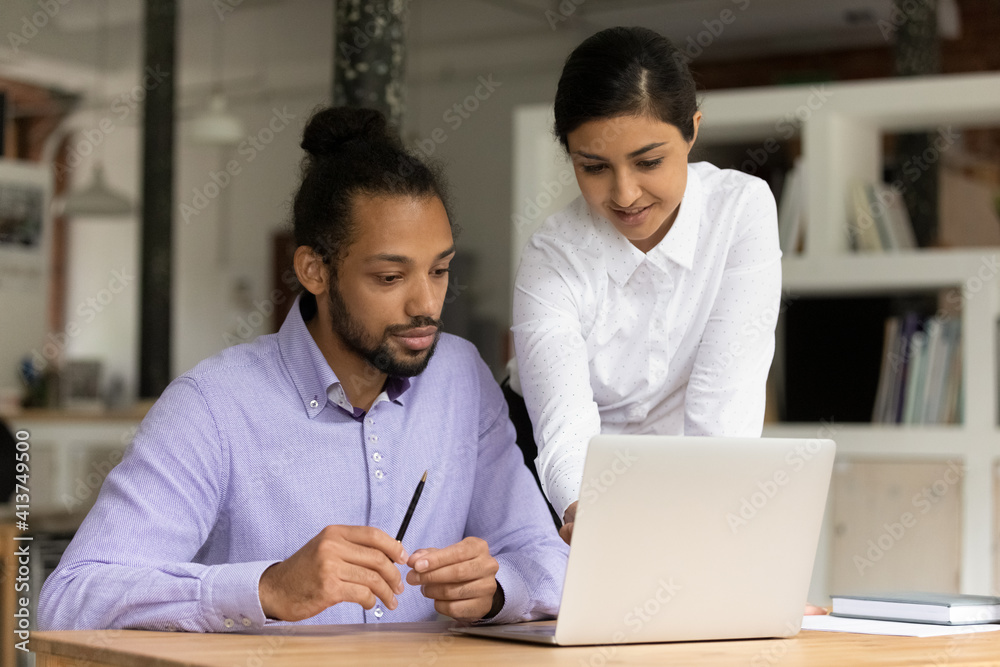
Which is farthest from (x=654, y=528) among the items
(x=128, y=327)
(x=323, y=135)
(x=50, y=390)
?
(x=128, y=327)

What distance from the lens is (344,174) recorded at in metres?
1.73

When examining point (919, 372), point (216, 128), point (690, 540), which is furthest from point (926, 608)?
point (216, 128)

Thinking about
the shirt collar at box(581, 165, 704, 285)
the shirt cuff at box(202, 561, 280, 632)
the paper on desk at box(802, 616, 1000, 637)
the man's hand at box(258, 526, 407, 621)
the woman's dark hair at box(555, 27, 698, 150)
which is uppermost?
the woman's dark hair at box(555, 27, 698, 150)

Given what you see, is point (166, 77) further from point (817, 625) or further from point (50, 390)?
point (817, 625)

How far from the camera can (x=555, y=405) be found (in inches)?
66.2

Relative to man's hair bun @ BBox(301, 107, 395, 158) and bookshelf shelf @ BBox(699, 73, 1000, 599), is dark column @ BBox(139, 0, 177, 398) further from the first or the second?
man's hair bun @ BBox(301, 107, 395, 158)

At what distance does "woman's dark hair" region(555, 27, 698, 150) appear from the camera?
64.1 inches

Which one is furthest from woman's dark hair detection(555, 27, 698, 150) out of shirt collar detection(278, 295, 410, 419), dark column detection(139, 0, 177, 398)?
dark column detection(139, 0, 177, 398)

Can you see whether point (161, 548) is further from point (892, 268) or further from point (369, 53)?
point (892, 268)

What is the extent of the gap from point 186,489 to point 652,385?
777 millimetres

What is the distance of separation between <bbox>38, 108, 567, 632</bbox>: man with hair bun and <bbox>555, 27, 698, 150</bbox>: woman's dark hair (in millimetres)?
250

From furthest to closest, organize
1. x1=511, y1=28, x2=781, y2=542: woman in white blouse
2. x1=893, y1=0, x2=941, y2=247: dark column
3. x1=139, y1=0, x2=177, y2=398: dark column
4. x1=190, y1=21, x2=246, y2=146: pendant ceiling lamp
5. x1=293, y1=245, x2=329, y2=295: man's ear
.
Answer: x1=190, y1=21, x2=246, y2=146: pendant ceiling lamp → x1=139, y1=0, x2=177, y2=398: dark column → x1=893, y1=0, x2=941, y2=247: dark column → x1=293, y1=245, x2=329, y2=295: man's ear → x1=511, y1=28, x2=781, y2=542: woman in white blouse

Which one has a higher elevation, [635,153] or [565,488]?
[635,153]

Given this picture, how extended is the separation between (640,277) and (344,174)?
51cm
